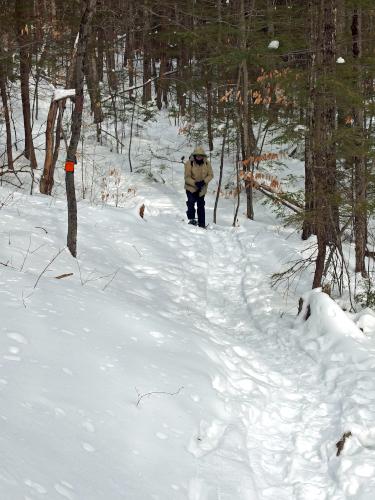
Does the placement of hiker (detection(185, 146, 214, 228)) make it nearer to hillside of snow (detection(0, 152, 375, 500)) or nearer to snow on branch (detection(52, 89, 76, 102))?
hillside of snow (detection(0, 152, 375, 500))

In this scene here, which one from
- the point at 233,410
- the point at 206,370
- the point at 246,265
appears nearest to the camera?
the point at 233,410

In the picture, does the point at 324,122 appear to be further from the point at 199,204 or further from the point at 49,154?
the point at 49,154

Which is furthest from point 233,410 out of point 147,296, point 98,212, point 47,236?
point 98,212

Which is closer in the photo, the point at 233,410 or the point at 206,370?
the point at 233,410

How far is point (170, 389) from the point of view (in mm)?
3758

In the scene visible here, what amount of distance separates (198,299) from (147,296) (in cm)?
94

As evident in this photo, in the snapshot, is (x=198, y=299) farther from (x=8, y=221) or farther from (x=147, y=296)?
(x=8, y=221)

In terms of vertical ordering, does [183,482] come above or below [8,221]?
below

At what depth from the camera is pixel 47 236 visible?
763cm

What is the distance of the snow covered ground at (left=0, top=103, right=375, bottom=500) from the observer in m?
2.60

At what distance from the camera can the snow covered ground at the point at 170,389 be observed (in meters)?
2.60

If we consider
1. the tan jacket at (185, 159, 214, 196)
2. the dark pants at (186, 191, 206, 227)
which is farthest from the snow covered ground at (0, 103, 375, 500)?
the tan jacket at (185, 159, 214, 196)

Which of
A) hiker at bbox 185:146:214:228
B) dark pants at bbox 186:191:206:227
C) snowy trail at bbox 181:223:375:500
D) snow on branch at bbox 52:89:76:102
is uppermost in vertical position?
snow on branch at bbox 52:89:76:102

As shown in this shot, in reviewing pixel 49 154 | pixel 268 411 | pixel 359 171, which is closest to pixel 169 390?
pixel 268 411
